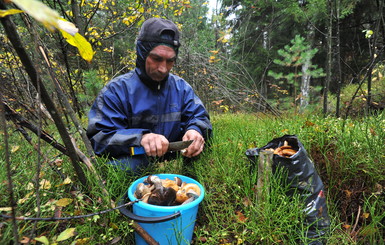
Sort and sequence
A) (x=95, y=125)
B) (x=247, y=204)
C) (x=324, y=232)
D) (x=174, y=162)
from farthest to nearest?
1. (x=174, y=162)
2. (x=95, y=125)
3. (x=247, y=204)
4. (x=324, y=232)

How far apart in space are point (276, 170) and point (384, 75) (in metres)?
7.32

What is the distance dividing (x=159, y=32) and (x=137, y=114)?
2.61 ft

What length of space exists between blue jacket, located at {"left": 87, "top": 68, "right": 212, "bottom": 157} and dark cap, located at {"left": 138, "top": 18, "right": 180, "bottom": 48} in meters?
0.41

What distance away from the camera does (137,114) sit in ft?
6.68

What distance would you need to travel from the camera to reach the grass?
1335 millimetres

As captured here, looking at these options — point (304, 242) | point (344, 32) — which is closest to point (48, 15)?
point (304, 242)

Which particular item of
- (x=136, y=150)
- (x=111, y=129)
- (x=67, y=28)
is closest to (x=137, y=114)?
(x=111, y=129)

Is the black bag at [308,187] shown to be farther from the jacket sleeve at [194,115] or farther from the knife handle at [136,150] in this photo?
the knife handle at [136,150]

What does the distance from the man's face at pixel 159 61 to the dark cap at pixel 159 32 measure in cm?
7

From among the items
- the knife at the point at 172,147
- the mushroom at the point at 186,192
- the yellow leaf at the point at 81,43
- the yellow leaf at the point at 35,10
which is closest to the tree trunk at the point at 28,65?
the yellow leaf at the point at 81,43

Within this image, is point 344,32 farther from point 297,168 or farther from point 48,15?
point 48,15

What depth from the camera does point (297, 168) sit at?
1475mm

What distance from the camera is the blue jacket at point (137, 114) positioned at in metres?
1.76

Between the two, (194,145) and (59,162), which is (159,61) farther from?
(59,162)
